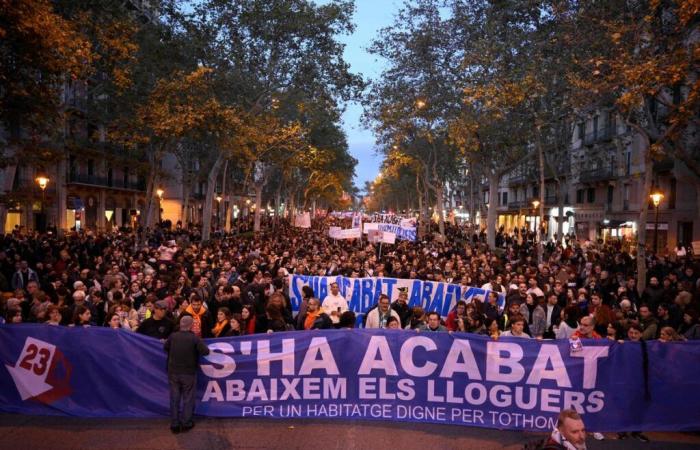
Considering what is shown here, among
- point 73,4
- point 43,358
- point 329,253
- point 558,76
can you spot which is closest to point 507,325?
point 43,358

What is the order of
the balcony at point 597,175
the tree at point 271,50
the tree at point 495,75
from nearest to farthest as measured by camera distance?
the tree at point 495,75 → the tree at point 271,50 → the balcony at point 597,175

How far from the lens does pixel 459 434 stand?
7469 mm

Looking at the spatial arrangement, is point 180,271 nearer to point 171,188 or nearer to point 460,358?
point 460,358

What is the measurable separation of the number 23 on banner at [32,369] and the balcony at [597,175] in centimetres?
4008

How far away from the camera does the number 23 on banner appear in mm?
7969

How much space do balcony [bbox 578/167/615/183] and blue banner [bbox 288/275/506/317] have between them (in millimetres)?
31885

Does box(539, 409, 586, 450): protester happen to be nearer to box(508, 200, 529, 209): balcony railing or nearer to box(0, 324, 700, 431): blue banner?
box(0, 324, 700, 431): blue banner

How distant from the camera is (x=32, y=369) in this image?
798 cm

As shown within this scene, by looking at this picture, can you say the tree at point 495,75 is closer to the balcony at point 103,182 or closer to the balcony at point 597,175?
the balcony at point 597,175

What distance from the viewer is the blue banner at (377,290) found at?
543 inches

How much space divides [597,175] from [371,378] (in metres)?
42.5

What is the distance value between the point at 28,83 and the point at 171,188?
52.8m

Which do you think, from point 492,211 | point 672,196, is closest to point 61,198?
point 492,211

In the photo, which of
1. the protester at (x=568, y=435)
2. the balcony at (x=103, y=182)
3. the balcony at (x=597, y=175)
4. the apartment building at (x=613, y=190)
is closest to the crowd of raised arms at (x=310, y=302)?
the protester at (x=568, y=435)
